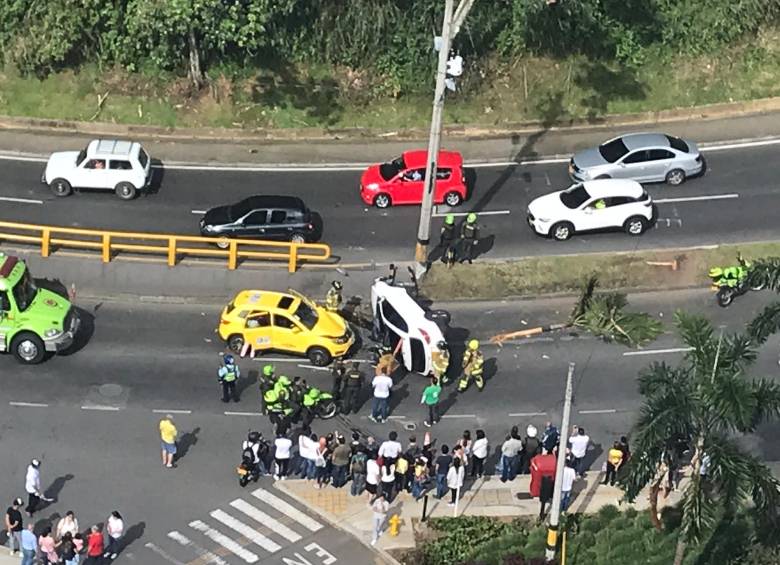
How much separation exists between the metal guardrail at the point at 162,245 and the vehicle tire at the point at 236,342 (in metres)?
3.29

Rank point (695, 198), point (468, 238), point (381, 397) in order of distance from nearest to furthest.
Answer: point (381, 397), point (468, 238), point (695, 198)

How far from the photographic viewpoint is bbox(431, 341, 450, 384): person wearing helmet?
34.9 metres

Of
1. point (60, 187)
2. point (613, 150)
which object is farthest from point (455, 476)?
point (60, 187)

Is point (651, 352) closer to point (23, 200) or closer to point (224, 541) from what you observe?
point (224, 541)

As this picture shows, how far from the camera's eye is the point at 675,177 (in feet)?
143

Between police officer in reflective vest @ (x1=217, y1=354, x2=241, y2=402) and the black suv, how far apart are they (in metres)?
6.39

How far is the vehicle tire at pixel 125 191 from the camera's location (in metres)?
42.0

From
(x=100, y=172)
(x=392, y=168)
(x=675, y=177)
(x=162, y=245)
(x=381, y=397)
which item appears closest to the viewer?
(x=381, y=397)

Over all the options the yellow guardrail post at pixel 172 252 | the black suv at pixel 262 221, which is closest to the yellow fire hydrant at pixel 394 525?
the yellow guardrail post at pixel 172 252

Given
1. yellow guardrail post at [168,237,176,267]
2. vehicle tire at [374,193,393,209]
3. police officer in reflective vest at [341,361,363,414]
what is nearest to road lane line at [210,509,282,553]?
police officer in reflective vest at [341,361,363,414]

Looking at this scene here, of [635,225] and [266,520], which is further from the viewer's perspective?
[635,225]

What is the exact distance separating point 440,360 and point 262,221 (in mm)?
8107

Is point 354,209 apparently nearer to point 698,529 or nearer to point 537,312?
point 537,312

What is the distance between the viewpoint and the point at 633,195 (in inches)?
1612
